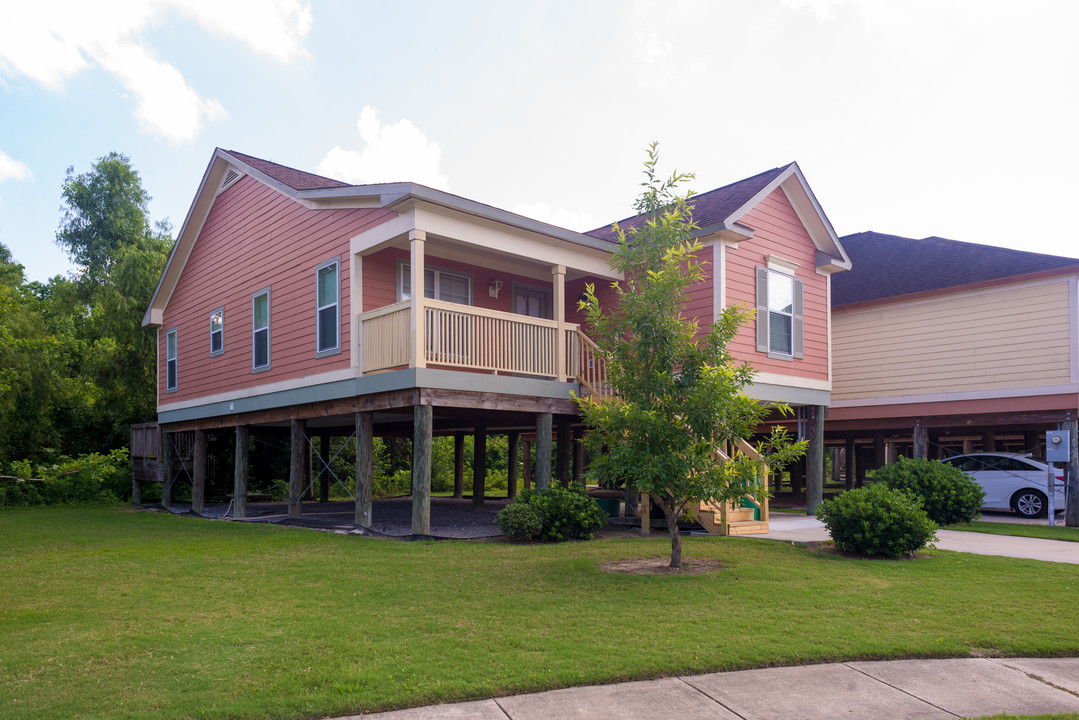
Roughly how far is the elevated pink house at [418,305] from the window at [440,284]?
4 centimetres

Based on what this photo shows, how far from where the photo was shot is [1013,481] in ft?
57.0

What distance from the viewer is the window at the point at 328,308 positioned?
14.1m

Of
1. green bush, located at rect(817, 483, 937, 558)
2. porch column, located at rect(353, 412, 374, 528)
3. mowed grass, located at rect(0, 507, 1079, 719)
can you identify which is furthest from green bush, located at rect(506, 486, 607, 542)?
green bush, located at rect(817, 483, 937, 558)

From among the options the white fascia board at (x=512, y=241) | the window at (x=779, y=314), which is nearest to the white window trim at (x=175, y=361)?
the white fascia board at (x=512, y=241)

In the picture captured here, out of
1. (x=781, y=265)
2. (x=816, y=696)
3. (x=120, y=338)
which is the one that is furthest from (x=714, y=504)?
(x=120, y=338)

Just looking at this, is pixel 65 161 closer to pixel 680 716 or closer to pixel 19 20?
pixel 19 20

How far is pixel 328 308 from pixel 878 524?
9.73 meters

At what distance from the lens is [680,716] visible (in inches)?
182

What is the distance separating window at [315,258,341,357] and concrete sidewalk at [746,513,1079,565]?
25.8 feet

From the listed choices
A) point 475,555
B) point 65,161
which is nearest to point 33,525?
point 475,555

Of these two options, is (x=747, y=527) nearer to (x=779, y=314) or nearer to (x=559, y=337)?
(x=559, y=337)

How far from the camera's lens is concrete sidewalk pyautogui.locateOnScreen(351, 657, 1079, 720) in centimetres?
468

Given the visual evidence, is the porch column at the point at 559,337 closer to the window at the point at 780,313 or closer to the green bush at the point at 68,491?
the window at the point at 780,313

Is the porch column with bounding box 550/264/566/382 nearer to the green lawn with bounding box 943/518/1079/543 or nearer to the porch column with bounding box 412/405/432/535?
the porch column with bounding box 412/405/432/535
